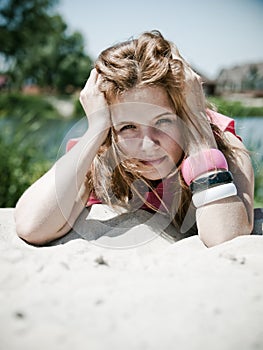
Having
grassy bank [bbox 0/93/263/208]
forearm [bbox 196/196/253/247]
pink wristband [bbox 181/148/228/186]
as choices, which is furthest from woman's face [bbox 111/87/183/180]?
grassy bank [bbox 0/93/263/208]

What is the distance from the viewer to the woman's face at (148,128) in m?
1.79

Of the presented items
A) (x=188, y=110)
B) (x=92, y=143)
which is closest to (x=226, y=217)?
(x=188, y=110)

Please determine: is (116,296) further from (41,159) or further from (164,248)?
(41,159)

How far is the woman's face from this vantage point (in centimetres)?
179

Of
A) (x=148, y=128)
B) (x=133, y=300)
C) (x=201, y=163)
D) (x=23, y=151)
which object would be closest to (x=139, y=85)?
(x=148, y=128)

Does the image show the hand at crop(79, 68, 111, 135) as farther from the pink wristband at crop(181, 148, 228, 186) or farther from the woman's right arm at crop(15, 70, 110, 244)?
the pink wristband at crop(181, 148, 228, 186)

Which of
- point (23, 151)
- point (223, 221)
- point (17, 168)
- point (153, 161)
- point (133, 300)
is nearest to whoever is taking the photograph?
point (133, 300)

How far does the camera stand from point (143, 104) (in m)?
1.78

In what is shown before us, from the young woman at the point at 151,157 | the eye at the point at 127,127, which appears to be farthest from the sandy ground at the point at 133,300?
the eye at the point at 127,127

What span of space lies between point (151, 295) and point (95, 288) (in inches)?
6.1

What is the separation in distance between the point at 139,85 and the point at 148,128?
184 mm

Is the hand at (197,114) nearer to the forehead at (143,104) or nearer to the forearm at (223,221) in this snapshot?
the forehead at (143,104)

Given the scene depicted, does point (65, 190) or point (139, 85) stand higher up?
point (139, 85)

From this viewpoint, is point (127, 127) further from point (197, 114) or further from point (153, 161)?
point (197, 114)
